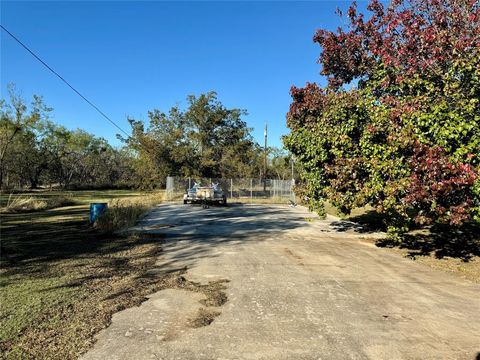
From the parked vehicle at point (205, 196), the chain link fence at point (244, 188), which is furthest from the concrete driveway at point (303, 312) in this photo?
the chain link fence at point (244, 188)

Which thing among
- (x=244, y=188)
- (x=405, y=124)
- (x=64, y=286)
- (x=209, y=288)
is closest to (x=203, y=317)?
(x=209, y=288)

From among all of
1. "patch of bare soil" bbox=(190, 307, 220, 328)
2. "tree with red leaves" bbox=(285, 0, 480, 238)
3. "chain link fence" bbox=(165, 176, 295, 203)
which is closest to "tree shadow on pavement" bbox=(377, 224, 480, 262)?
"tree with red leaves" bbox=(285, 0, 480, 238)

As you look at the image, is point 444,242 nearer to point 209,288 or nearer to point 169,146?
point 209,288

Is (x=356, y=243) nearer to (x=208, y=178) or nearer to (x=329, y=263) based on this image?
(x=329, y=263)

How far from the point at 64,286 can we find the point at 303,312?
3.69 meters

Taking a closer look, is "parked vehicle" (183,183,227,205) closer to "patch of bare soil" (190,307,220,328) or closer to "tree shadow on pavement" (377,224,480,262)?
"tree shadow on pavement" (377,224,480,262)

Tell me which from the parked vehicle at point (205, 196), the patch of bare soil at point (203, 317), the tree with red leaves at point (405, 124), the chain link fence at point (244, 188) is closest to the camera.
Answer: the patch of bare soil at point (203, 317)

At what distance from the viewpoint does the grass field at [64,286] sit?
164 inches

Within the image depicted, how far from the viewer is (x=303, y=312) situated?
5.33m

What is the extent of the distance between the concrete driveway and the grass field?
0.33m

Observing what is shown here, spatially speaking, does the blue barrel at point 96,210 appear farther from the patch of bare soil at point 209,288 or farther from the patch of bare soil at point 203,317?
the patch of bare soil at point 203,317

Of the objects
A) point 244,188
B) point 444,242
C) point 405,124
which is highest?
point 405,124

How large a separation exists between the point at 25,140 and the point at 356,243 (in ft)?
159

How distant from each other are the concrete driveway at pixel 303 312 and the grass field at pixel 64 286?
13.0 inches
